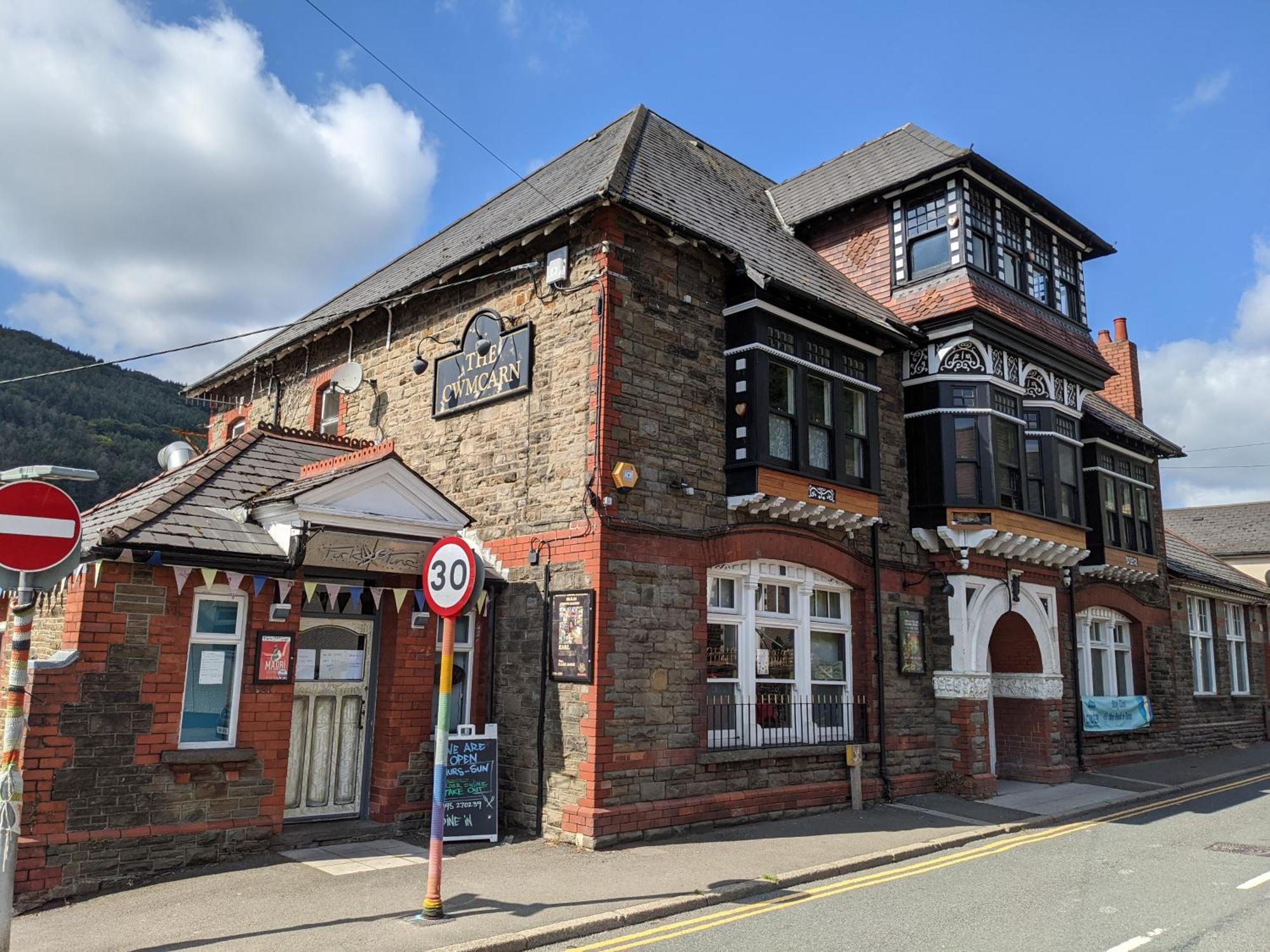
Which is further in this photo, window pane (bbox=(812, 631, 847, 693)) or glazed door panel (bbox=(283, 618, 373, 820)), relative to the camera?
window pane (bbox=(812, 631, 847, 693))

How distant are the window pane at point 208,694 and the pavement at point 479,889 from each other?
1.36 m

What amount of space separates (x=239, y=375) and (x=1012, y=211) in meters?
16.1

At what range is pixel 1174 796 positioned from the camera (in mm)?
15844

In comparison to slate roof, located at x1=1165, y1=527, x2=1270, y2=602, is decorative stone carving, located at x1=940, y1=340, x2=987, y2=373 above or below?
above

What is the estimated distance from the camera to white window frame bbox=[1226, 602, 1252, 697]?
26.3 metres

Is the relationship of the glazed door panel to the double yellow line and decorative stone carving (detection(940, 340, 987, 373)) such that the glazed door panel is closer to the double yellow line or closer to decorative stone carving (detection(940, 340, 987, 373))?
the double yellow line

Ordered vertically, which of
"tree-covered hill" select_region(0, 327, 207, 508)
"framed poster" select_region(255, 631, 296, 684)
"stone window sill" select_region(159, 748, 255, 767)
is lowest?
"stone window sill" select_region(159, 748, 255, 767)

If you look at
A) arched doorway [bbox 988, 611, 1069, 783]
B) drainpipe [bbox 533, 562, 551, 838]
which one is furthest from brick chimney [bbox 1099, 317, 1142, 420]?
drainpipe [bbox 533, 562, 551, 838]

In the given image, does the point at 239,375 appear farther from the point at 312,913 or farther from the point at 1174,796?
the point at 1174,796

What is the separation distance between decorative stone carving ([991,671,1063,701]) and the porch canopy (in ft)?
36.4

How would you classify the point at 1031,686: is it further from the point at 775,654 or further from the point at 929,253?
the point at 929,253

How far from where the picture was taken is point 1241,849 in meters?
10.9

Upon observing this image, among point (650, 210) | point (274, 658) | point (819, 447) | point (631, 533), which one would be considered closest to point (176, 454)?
point (274, 658)

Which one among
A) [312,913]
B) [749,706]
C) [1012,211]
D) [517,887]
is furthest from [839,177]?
[312,913]
